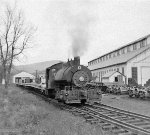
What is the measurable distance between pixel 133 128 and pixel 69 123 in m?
2.52

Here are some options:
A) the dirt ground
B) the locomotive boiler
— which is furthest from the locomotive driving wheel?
the dirt ground

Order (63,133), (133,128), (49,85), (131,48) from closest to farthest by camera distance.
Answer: (63,133), (133,128), (49,85), (131,48)

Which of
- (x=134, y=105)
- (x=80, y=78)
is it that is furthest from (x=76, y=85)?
(x=134, y=105)

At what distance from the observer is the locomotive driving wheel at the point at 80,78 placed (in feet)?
54.8

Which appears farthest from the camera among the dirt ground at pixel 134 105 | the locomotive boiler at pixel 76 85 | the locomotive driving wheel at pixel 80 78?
the locomotive driving wheel at pixel 80 78

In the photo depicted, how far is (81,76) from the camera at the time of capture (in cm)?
1688

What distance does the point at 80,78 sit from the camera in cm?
1680

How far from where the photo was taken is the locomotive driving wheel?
16703 mm

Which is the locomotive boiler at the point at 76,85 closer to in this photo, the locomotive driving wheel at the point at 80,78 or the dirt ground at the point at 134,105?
the locomotive driving wheel at the point at 80,78

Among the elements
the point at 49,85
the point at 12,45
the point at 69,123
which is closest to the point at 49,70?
the point at 49,85

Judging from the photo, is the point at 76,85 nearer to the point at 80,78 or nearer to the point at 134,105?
the point at 80,78

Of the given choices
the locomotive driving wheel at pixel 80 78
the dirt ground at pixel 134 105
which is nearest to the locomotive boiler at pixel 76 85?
the locomotive driving wheel at pixel 80 78

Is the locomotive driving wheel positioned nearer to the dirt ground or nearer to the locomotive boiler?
the locomotive boiler

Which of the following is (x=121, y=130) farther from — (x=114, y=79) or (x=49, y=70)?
(x=114, y=79)
